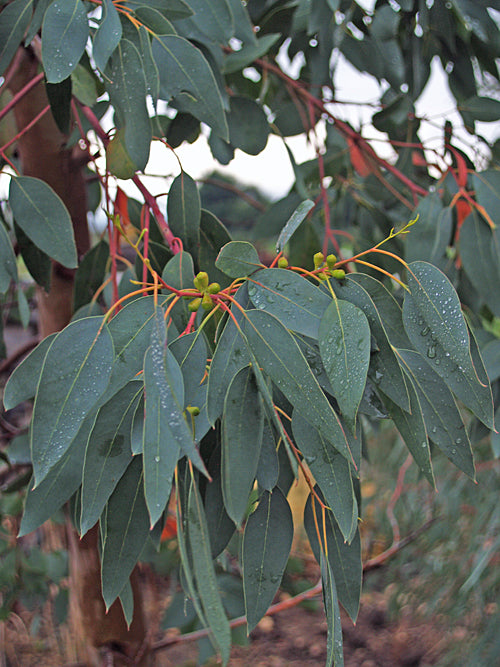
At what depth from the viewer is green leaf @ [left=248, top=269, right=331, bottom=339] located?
40 centimetres

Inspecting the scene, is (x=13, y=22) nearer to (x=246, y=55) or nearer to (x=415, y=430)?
(x=246, y=55)

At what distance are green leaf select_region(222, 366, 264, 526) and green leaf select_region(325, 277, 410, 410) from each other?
9 cm

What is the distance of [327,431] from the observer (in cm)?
36

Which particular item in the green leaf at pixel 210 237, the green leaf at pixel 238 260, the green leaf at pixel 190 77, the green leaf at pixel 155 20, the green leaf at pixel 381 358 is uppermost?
the green leaf at pixel 155 20

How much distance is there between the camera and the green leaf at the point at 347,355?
1.18 ft

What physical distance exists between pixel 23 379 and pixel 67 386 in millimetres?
89

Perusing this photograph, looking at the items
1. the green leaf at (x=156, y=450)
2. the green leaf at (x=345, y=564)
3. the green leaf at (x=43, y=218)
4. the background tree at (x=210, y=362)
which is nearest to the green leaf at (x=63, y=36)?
the background tree at (x=210, y=362)

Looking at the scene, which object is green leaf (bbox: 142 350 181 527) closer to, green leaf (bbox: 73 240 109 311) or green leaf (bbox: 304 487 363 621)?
green leaf (bbox: 304 487 363 621)

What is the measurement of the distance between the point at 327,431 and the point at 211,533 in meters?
0.13

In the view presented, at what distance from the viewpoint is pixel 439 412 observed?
45cm

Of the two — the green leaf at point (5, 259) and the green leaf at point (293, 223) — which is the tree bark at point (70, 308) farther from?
the green leaf at point (293, 223)

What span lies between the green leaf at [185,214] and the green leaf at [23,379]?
20 cm

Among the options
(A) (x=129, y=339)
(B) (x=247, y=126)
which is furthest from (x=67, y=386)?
(B) (x=247, y=126)

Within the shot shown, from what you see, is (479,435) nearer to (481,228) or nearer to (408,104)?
(481,228)
